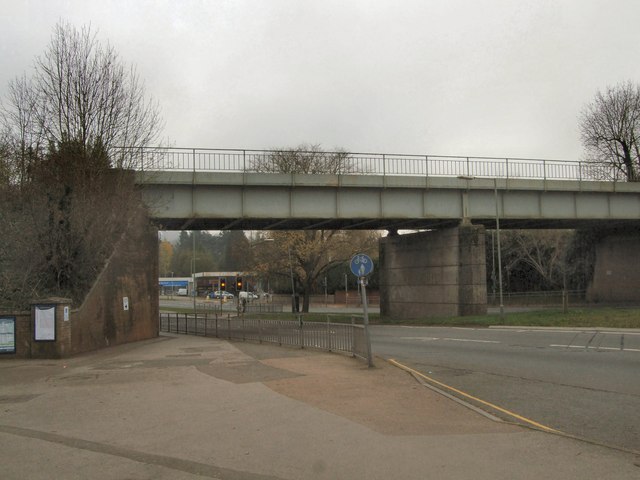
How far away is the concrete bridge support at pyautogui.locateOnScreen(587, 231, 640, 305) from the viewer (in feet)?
132

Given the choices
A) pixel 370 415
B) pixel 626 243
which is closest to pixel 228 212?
pixel 370 415

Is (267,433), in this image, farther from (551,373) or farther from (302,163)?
(302,163)

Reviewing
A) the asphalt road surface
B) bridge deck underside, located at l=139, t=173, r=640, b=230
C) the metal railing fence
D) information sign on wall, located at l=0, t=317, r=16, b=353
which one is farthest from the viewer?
bridge deck underside, located at l=139, t=173, r=640, b=230

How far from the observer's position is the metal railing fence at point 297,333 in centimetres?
1513

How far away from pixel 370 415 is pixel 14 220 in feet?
56.1

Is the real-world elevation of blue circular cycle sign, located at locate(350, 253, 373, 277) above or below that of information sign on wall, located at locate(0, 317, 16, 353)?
above

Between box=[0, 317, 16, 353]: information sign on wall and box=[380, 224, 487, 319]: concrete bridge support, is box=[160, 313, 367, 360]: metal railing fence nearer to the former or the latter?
box=[0, 317, 16, 353]: information sign on wall

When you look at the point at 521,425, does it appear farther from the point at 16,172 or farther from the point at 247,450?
the point at 16,172

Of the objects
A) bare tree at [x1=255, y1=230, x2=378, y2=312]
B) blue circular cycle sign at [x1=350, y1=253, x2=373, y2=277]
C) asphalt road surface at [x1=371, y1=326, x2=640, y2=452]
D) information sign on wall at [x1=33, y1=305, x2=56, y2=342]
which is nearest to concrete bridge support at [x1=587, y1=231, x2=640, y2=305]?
bare tree at [x1=255, y1=230, x2=378, y2=312]

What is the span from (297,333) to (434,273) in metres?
17.9

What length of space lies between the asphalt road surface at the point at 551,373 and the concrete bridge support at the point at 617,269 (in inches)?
843

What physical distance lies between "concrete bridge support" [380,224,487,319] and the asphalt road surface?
9.84 meters

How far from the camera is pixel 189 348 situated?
18859mm

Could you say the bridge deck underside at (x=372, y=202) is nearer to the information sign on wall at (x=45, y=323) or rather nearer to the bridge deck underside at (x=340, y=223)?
the bridge deck underside at (x=340, y=223)
